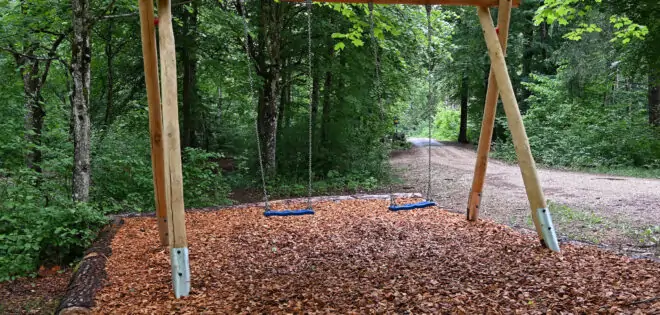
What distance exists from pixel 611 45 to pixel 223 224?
1346 cm

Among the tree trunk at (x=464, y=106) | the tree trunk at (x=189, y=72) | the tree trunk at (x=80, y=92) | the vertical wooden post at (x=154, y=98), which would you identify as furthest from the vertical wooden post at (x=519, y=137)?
the tree trunk at (x=464, y=106)

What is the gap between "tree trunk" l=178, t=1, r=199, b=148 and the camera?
10461 millimetres

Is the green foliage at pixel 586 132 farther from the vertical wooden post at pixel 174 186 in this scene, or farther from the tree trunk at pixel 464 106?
the vertical wooden post at pixel 174 186

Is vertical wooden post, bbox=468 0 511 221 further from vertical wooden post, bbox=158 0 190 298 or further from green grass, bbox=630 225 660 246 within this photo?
vertical wooden post, bbox=158 0 190 298

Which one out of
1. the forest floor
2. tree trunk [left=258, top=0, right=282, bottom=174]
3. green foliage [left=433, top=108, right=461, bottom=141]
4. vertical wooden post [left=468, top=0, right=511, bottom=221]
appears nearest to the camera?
vertical wooden post [left=468, top=0, right=511, bottom=221]

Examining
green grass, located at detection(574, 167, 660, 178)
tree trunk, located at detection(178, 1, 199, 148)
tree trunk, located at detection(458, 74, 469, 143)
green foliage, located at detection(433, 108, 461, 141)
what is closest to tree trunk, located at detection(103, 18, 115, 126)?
tree trunk, located at detection(178, 1, 199, 148)

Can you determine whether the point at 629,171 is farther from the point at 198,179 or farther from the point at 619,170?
the point at 198,179

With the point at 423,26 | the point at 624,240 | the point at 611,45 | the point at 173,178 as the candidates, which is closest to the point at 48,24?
the point at 173,178

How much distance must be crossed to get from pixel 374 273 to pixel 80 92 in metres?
4.19

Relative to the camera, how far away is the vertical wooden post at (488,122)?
5014 mm

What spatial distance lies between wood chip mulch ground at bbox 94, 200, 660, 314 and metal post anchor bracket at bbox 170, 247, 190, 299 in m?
0.08

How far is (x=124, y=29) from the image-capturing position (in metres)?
10.5

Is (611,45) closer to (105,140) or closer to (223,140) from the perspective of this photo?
(223,140)

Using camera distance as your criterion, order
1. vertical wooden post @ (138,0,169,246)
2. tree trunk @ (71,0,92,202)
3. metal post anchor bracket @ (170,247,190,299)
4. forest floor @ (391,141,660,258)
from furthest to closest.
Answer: forest floor @ (391,141,660,258)
tree trunk @ (71,0,92,202)
vertical wooden post @ (138,0,169,246)
metal post anchor bracket @ (170,247,190,299)
